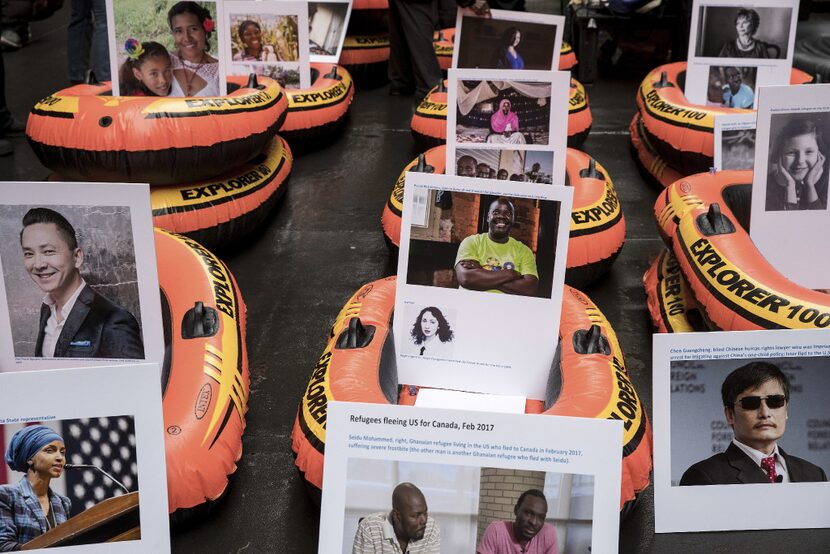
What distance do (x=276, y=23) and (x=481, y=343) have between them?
10.6 ft

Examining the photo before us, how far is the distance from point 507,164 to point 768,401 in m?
1.48

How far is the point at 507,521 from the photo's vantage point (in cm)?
165

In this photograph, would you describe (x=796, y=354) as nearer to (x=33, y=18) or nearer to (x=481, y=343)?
(x=481, y=343)

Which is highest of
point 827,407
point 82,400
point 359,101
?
point 82,400

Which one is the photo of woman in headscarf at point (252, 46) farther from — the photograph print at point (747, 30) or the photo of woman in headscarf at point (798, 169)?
the photo of woman in headscarf at point (798, 169)

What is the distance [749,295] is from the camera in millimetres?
2697

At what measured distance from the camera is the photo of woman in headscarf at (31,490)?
5.70ft

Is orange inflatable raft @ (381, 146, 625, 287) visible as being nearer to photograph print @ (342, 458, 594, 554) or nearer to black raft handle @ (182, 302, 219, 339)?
black raft handle @ (182, 302, 219, 339)

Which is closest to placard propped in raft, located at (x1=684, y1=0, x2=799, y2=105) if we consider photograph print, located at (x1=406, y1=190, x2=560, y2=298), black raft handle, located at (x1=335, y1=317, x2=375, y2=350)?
photograph print, located at (x1=406, y1=190, x2=560, y2=298)

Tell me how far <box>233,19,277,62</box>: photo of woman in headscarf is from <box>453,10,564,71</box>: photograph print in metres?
1.12

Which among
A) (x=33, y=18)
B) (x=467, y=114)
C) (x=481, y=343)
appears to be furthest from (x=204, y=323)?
(x=33, y=18)

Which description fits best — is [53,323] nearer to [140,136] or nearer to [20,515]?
→ [20,515]

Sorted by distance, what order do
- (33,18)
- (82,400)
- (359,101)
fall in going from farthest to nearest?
(33,18) → (359,101) → (82,400)

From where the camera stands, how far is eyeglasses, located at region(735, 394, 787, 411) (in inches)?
80.1
